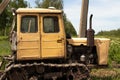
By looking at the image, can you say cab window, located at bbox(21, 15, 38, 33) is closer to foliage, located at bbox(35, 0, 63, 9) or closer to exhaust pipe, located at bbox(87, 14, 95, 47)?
exhaust pipe, located at bbox(87, 14, 95, 47)

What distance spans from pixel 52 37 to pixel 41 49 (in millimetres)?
530

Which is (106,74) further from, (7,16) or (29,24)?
(7,16)

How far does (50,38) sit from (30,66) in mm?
1114

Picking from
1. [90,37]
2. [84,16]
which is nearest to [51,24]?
[90,37]

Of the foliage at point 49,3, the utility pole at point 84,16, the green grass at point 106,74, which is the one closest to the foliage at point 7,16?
the foliage at point 49,3

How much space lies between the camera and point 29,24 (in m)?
13.5

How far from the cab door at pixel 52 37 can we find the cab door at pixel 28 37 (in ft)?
0.64

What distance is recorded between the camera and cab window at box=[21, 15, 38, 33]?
13.5 metres

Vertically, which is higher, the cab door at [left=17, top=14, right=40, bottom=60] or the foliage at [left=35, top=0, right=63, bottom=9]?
the foliage at [left=35, top=0, right=63, bottom=9]

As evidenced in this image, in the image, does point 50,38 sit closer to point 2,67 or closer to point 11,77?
point 11,77

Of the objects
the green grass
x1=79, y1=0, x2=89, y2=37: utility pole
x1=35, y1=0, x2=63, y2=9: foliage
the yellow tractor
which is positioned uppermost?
x1=35, y1=0, x2=63, y2=9: foliage

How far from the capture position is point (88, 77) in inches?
542

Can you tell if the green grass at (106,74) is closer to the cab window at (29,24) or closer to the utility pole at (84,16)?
the utility pole at (84,16)

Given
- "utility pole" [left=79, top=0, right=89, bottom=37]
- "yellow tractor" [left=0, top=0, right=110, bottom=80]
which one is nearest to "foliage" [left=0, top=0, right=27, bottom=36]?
"utility pole" [left=79, top=0, right=89, bottom=37]
